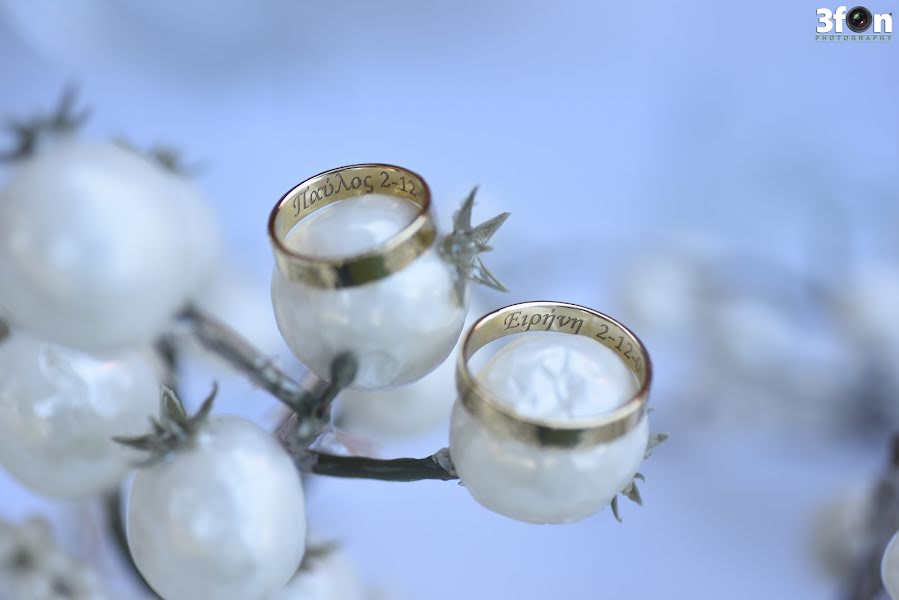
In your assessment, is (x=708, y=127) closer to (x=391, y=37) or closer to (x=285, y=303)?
(x=391, y=37)

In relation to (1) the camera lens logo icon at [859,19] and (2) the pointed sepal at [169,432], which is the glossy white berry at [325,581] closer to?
(2) the pointed sepal at [169,432]

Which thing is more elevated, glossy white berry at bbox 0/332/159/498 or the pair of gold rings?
the pair of gold rings

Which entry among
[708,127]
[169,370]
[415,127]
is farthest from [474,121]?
[169,370]

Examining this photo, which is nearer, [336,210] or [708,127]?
[336,210]

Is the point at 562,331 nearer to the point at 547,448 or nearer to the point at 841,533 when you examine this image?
the point at 547,448

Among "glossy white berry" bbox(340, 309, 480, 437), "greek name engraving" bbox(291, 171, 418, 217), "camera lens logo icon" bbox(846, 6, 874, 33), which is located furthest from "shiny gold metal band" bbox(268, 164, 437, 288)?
"camera lens logo icon" bbox(846, 6, 874, 33)

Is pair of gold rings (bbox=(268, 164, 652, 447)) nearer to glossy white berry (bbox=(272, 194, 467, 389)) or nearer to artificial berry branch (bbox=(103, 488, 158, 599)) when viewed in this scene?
glossy white berry (bbox=(272, 194, 467, 389))
